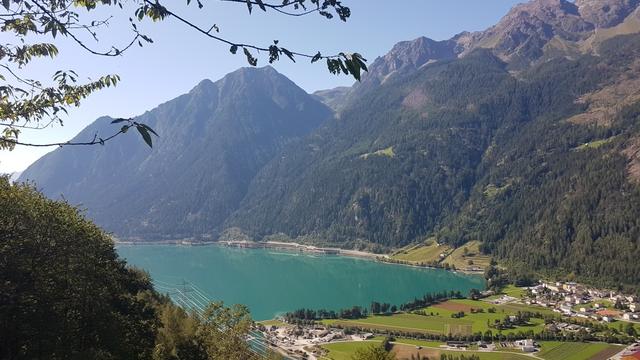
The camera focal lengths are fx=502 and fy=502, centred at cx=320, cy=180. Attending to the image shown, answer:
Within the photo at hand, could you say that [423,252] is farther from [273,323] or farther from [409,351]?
[409,351]

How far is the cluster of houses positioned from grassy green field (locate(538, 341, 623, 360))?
15180mm

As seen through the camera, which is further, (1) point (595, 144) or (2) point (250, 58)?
(1) point (595, 144)

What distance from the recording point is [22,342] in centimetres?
1214

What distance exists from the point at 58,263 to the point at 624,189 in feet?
510

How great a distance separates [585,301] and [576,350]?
31.9m

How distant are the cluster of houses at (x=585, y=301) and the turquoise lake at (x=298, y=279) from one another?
54.3ft

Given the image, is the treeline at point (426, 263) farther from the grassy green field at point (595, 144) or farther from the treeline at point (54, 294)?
the treeline at point (54, 294)

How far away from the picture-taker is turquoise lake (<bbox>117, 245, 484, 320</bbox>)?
110875 millimetres

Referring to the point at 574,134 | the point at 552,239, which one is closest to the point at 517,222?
the point at 552,239

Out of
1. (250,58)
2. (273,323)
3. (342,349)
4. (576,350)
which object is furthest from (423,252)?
(250,58)

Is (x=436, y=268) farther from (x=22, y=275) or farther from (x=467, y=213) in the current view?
(x=22, y=275)

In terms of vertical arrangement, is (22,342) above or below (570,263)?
above

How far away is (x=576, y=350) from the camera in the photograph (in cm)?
6694

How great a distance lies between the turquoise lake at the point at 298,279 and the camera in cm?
11088
